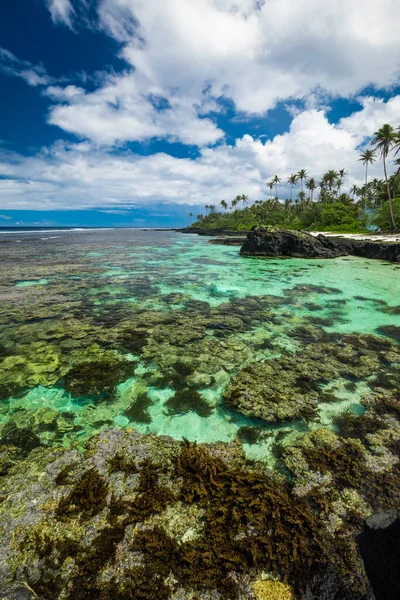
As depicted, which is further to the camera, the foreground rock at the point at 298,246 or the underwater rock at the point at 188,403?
the foreground rock at the point at 298,246

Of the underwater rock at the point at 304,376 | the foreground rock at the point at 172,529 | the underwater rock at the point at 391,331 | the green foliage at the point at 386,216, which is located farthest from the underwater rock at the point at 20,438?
the green foliage at the point at 386,216

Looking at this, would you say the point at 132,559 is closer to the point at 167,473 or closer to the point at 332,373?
the point at 167,473

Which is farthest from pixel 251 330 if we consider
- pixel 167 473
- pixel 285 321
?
pixel 167 473

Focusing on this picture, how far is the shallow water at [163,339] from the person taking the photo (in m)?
5.76

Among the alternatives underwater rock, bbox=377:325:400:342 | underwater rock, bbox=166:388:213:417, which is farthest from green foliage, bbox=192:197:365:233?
underwater rock, bbox=166:388:213:417

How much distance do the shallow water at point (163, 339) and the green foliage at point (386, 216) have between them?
41715 mm

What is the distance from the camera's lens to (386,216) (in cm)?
5419

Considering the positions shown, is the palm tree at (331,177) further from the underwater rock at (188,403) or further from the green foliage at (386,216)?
the underwater rock at (188,403)

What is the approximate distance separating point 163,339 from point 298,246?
103 ft

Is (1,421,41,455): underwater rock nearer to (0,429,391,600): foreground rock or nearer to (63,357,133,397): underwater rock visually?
(0,429,391,600): foreground rock

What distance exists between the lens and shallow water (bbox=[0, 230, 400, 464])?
5.76 meters

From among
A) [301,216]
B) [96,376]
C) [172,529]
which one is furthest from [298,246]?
[301,216]

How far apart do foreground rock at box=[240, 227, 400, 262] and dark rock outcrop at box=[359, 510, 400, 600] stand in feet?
117

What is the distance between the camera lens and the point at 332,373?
752cm
